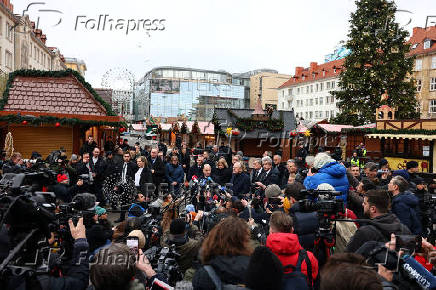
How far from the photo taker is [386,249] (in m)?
2.15

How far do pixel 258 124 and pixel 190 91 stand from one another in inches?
3315

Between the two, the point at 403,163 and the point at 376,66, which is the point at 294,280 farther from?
the point at 376,66

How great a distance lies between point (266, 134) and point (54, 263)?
691 inches

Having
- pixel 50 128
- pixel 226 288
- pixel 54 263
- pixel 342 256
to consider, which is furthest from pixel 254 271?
pixel 50 128

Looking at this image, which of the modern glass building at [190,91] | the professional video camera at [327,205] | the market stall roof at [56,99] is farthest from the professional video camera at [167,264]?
the modern glass building at [190,91]

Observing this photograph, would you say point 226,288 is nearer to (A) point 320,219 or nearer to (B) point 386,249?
(B) point 386,249

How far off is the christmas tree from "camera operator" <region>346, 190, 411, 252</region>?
26929 mm

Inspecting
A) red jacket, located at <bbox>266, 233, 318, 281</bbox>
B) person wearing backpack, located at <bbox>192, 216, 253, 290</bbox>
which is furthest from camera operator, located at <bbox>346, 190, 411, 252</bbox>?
person wearing backpack, located at <bbox>192, 216, 253, 290</bbox>

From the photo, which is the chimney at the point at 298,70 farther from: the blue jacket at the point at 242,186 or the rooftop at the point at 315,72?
the blue jacket at the point at 242,186

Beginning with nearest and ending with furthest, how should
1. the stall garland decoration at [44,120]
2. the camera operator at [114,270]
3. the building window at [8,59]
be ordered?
1. the camera operator at [114,270]
2. the stall garland decoration at [44,120]
3. the building window at [8,59]

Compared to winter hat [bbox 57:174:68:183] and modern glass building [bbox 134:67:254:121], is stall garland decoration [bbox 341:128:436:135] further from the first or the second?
modern glass building [bbox 134:67:254:121]

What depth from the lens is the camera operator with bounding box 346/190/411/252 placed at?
10.2ft

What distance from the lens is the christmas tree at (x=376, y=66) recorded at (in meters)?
28.2

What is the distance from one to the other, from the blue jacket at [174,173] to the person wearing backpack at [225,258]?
7231 mm
